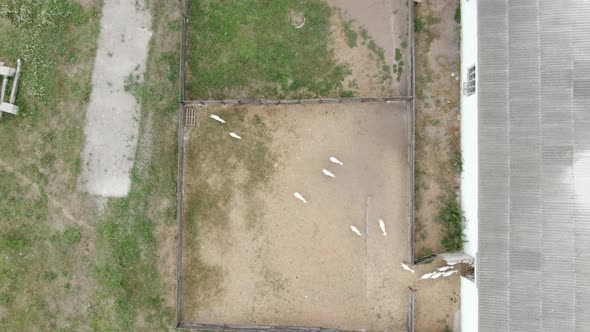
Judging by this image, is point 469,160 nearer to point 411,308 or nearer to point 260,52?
point 411,308

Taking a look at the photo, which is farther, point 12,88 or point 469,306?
point 12,88

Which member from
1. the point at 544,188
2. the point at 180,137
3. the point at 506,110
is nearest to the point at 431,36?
the point at 506,110

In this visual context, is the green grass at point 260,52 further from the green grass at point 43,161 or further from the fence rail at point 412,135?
the green grass at point 43,161

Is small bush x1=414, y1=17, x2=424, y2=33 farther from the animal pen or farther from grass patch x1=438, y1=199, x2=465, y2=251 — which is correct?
grass patch x1=438, y1=199, x2=465, y2=251

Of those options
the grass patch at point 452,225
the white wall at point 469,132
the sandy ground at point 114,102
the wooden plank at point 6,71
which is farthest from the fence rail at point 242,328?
the wooden plank at point 6,71

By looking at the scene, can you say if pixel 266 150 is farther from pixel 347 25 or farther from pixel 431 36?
pixel 431 36

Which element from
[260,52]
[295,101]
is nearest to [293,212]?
[295,101]
